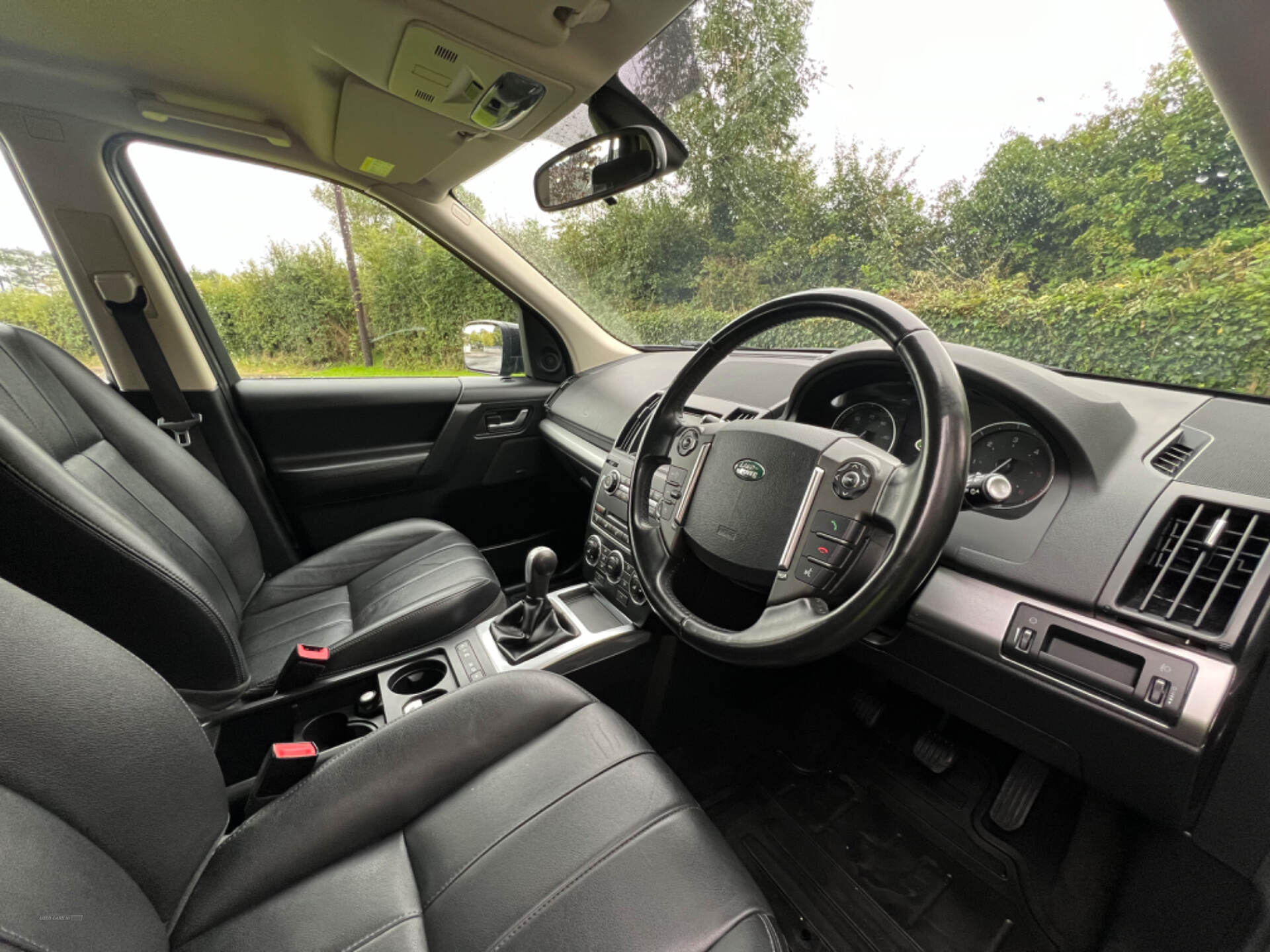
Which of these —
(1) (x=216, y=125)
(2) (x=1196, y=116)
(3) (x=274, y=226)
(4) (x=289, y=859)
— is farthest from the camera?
(3) (x=274, y=226)

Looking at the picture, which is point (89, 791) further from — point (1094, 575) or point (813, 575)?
point (1094, 575)

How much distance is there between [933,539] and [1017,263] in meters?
0.99

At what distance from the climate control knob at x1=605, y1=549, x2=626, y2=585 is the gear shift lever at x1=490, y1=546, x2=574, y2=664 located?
144 millimetres

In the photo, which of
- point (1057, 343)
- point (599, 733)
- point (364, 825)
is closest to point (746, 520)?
point (599, 733)

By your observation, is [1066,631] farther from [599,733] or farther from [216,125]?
[216,125]

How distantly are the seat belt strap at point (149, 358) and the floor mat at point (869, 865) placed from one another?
188cm

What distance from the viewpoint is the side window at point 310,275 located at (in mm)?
1855

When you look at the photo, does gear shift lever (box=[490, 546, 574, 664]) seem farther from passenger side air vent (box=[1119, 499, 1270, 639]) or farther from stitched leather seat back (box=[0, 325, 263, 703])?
passenger side air vent (box=[1119, 499, 1270, 639])

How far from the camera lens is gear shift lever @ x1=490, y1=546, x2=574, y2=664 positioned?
4.47ft

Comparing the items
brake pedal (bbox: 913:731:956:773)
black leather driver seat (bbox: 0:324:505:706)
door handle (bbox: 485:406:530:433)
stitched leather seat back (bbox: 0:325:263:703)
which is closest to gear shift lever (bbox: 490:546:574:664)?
black leather driver seat (bbox: 0:324:505:706)

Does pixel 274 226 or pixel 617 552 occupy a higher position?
pixel 274 226

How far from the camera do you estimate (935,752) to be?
1.44 meters

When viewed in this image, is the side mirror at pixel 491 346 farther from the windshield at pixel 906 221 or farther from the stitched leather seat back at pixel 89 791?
the stitched leather seat back at pixel 89 791

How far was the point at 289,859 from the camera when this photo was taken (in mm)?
793
